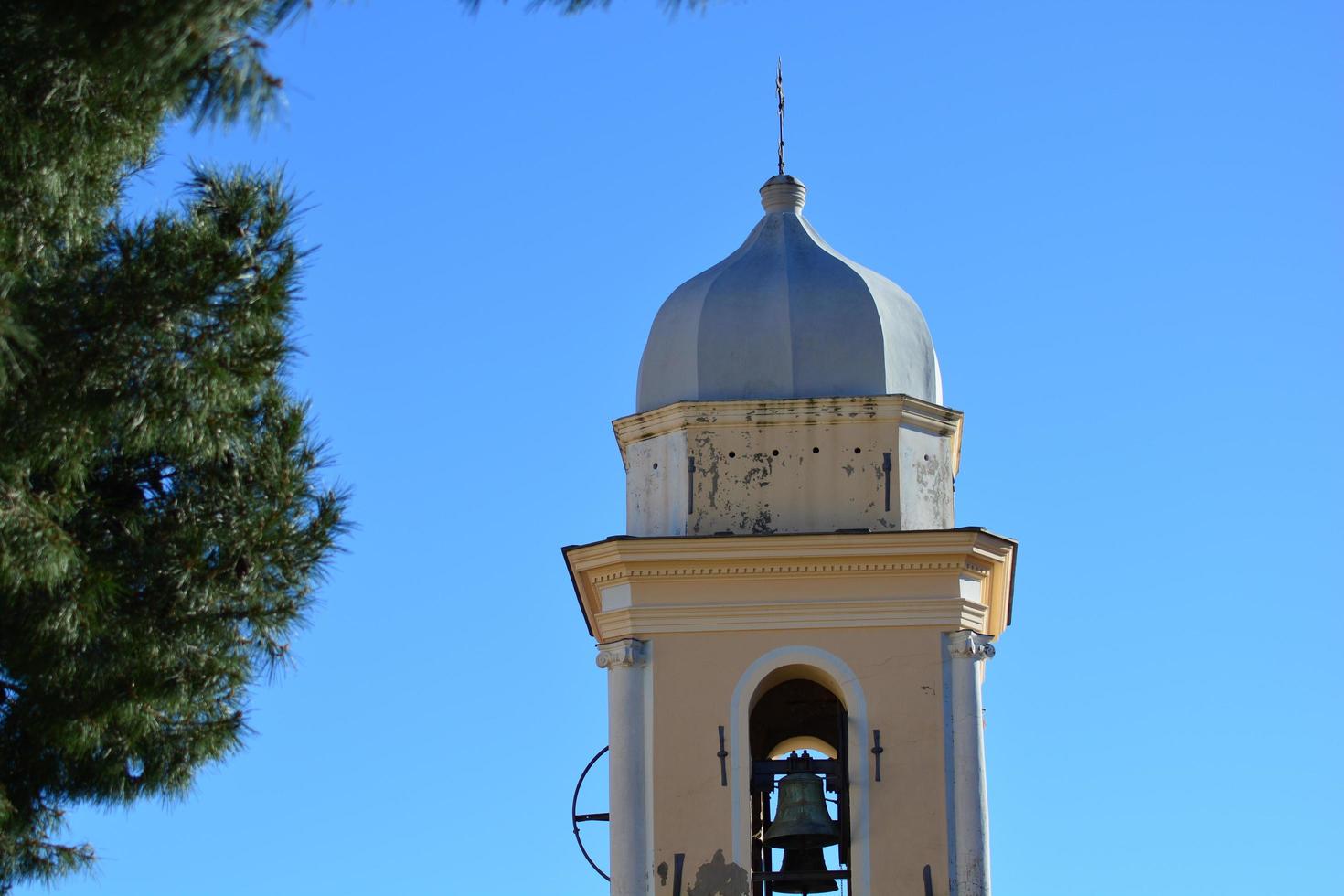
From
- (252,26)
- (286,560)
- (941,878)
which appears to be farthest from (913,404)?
(252,26)

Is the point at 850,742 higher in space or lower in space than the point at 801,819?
higher

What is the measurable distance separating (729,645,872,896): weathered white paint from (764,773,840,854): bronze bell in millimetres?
182

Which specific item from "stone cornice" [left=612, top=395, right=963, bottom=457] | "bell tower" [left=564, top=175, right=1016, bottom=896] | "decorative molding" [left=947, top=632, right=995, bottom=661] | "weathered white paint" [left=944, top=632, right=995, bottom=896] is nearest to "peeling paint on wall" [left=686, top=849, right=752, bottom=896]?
"bell tower" [left=564, top=175, right=1016, bottom=896]

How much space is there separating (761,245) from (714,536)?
2.47 metres

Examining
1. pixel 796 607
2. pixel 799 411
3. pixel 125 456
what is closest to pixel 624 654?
pixel 796 607

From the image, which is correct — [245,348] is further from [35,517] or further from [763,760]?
[763,760]

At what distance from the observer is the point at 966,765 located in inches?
627

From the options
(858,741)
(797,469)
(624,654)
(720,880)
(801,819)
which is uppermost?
(797,469)

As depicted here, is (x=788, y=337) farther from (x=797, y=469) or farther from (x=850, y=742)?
(x=850, y=742)

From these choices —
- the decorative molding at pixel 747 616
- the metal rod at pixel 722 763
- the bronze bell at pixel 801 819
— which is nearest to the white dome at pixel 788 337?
the decorative molding at pixel 747 616

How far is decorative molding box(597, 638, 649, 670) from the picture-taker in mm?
16188

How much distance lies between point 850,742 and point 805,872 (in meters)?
0.83

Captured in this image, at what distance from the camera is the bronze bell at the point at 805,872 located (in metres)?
16.1

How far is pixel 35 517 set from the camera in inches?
385
